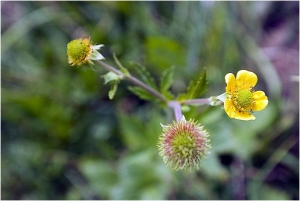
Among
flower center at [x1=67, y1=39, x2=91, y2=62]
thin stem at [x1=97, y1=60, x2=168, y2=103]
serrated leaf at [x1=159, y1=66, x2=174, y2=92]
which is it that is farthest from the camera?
serrated leaf at [x1=159, y1=66, x2=174, y2=92]

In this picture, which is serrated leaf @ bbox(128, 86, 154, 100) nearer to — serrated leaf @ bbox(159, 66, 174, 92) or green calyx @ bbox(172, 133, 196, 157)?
serrated leaf @ bbox(159, 66, 174, 92)

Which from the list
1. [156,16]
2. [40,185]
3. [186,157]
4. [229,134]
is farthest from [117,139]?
[186,157]

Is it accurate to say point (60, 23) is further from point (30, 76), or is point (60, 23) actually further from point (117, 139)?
point (117, 139)

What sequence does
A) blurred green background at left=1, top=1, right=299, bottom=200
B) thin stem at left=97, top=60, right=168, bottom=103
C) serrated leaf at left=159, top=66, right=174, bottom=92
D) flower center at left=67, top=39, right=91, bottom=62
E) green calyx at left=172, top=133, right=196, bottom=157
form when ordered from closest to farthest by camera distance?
1. green calyx at left=172, top=133, right=196, bottom=157
2. flower center at left=67, top=39, right=91, bottom=62
3. thin stem at left=97, top=60, right=168, bottom=103
4. serrated leaf at left=159, top=66, right=174, bottom=92
5. blurred green background at left=1, top=1, right=299, bottom=200

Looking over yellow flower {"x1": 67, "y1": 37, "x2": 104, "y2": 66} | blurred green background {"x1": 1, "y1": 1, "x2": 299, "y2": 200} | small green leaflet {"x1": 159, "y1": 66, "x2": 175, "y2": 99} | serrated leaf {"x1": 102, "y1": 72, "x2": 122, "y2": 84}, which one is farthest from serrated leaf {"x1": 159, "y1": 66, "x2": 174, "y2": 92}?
blurred green background {"x1": 1, "y1": 1, "x2": 299, "y2": 200}

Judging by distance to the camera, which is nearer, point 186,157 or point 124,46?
point 186,157

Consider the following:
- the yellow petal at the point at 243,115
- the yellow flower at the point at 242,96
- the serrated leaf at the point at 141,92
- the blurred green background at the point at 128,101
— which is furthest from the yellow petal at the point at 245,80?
the blurred green background at the point at 128,101
